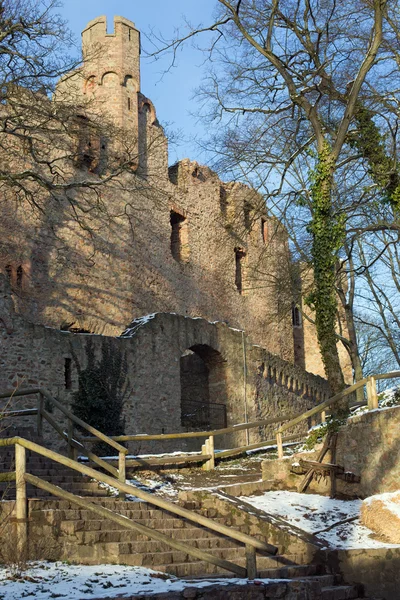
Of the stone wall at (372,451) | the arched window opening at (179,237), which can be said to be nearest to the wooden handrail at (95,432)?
the stone wall at (372,451)

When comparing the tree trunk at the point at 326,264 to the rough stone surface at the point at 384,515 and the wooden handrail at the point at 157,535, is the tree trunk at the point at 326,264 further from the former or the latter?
the wooden handrail at the point at 157,535

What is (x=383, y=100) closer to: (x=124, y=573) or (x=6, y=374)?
(x=6, y=374)

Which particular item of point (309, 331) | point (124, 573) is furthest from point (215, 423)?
point (309, 331)

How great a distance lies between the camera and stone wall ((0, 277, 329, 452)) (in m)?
16.2

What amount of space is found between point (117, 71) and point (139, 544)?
866 inches

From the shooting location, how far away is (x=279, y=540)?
9.90m

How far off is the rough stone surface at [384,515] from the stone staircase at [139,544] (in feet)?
3.67

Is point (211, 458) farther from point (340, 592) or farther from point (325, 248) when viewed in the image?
point (340, 592)

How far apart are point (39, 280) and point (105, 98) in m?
7.52

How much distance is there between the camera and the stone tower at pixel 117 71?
90.8ft

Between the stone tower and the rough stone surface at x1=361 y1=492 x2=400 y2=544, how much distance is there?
19040 mm

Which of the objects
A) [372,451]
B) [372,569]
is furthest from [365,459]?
[372,569]

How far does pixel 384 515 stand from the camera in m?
10.2

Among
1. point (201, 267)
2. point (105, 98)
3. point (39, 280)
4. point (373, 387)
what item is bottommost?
point (373, 387)
